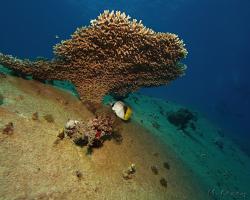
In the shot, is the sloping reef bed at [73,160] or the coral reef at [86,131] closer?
the sloping reef bed at [73,160]

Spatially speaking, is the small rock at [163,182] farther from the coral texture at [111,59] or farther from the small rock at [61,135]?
the small rock at [61,135]

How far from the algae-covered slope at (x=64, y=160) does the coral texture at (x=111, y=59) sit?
72 cm

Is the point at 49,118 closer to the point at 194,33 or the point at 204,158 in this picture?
the point at 204,158

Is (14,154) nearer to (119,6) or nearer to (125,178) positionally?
(125,178)

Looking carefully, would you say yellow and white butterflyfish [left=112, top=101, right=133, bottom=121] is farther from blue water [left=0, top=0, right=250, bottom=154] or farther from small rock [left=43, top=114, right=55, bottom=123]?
blue water [left=0, top=0, right=250, bottom=154]

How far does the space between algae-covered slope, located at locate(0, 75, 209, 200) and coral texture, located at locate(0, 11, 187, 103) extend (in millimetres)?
722

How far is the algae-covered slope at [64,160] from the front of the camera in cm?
564

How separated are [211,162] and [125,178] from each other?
7727mm

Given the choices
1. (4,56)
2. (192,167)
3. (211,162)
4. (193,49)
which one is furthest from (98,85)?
(193,49)

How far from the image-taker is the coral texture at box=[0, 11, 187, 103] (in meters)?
7.14

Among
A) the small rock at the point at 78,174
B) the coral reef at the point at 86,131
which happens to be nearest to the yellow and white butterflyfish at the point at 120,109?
the coral reef at the point at 86,131

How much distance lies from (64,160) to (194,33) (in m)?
106

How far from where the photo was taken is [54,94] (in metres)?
8.76

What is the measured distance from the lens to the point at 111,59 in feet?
26.7
